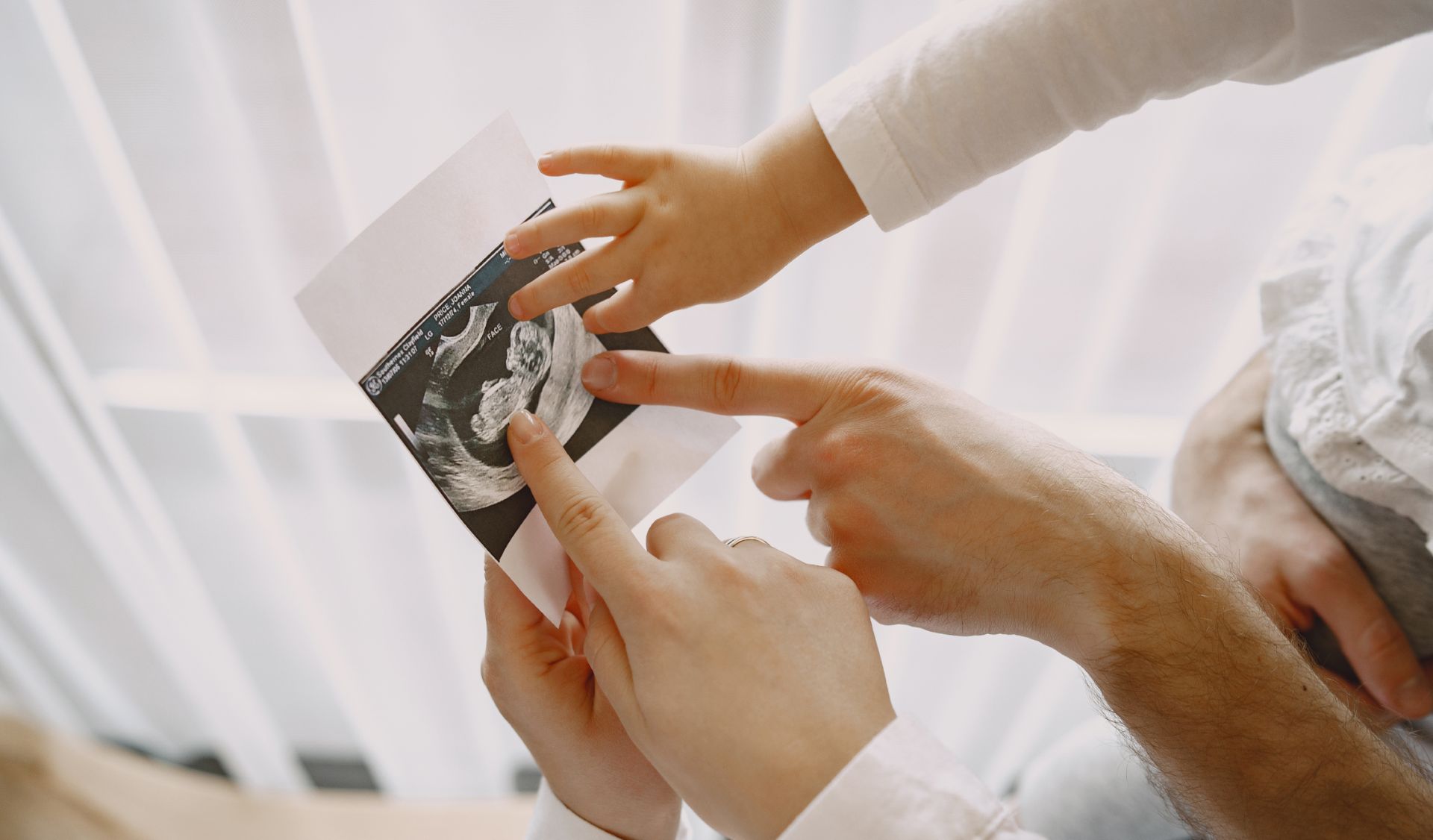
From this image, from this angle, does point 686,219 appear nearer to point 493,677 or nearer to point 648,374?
point 648,374

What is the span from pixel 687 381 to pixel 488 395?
0.15 meters

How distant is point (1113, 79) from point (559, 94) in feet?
1.54

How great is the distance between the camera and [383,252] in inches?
21.9

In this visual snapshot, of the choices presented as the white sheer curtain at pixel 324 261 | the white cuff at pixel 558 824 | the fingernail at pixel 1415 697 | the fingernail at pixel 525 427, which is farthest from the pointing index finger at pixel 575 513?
the fingernail at pixel 1415 697

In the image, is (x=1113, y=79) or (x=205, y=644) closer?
(x=1113, y=79)

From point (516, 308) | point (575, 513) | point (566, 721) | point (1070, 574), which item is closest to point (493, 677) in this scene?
point (566, 721)

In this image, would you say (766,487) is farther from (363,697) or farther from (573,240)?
(363,697)

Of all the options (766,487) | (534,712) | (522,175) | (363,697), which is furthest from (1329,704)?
(363,697)

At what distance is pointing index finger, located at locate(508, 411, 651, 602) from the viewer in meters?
0.52

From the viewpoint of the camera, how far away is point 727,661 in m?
0.49

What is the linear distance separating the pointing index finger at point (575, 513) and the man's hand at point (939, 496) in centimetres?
7

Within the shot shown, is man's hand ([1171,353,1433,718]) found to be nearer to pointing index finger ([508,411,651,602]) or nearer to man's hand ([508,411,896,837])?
man's hand ([508,411,896,837])

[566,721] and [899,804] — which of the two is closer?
[899,804]

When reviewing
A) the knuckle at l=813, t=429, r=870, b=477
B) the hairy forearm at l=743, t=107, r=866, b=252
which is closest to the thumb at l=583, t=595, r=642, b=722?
the knuckle at l=813, t=429, r=870, b=477
